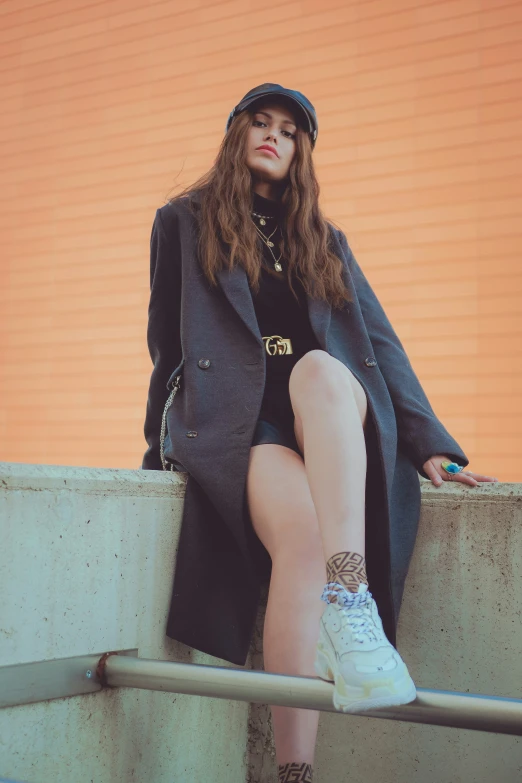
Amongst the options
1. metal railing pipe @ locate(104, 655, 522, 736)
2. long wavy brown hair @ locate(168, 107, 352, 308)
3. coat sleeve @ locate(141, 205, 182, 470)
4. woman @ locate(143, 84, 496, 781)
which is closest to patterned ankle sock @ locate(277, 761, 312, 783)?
woman @ locate(143, 84, 496, 781)

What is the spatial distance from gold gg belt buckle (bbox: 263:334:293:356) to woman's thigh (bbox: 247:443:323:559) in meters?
0.31

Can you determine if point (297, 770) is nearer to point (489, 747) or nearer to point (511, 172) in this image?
point (489, 747)

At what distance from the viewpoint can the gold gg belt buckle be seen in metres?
2.24

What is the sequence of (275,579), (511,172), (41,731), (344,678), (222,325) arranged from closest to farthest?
(344,678)
(41,731)
(275,579)
(222,325)
(511,172)

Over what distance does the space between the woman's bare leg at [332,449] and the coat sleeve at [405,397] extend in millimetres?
380

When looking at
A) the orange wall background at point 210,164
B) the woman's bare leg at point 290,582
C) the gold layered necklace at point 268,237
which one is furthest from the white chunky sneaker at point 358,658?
the orange wall background at point 210,164

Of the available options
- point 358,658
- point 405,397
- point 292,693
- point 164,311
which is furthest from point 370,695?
point 164,311

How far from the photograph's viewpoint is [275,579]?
185 cm

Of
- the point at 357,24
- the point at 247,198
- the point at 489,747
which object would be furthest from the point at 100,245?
the point at 489,747

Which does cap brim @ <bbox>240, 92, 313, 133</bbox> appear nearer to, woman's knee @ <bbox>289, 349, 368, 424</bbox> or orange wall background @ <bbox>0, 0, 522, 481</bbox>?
woman's knee @ <bbox>289, 349, 368, 424</bbox>

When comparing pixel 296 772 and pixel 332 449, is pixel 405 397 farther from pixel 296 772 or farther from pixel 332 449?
pixel 296 772

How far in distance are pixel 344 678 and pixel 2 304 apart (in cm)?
557

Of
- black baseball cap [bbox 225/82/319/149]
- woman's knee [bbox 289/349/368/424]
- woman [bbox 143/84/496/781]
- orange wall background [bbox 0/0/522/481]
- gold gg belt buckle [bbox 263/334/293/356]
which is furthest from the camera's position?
orange wall background [bbox 0/0/522/481]

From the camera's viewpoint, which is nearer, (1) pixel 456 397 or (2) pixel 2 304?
(1) pixel 456 397
